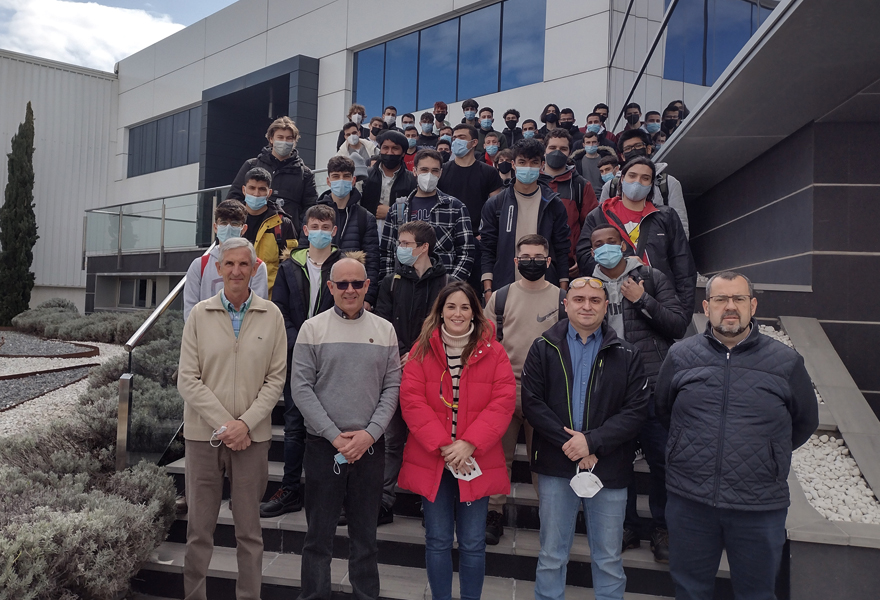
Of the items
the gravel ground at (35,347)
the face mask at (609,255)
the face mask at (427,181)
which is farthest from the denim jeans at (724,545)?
the gravel ground at (35,347)

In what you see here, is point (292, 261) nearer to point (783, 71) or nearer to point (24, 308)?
point (783, 71)

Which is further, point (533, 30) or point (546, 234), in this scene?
point (533, 30)

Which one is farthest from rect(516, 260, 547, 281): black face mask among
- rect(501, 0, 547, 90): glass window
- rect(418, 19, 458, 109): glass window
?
rect(418, 19, 458, 109): glass window

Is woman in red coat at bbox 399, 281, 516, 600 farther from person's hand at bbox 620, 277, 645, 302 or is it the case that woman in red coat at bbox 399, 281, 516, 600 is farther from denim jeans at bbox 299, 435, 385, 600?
person's hand at bbox 620, 277, 645, 302

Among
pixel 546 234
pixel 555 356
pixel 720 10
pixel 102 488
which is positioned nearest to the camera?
pixel 555 356

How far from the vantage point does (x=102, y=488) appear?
14.9 ft

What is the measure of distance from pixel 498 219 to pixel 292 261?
1765 millimetres

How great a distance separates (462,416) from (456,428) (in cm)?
8

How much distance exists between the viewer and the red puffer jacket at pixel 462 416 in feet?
11.1

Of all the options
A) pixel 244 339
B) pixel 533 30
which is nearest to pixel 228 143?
pixel 533 30

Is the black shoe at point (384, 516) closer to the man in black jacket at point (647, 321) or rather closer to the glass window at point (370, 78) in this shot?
the man in black jacket at point (647, 321)

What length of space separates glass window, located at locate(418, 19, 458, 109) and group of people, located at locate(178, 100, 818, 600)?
12.1 metres

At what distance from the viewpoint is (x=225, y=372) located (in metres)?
3.60

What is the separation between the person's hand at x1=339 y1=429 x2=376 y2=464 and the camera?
3414 millimetres
